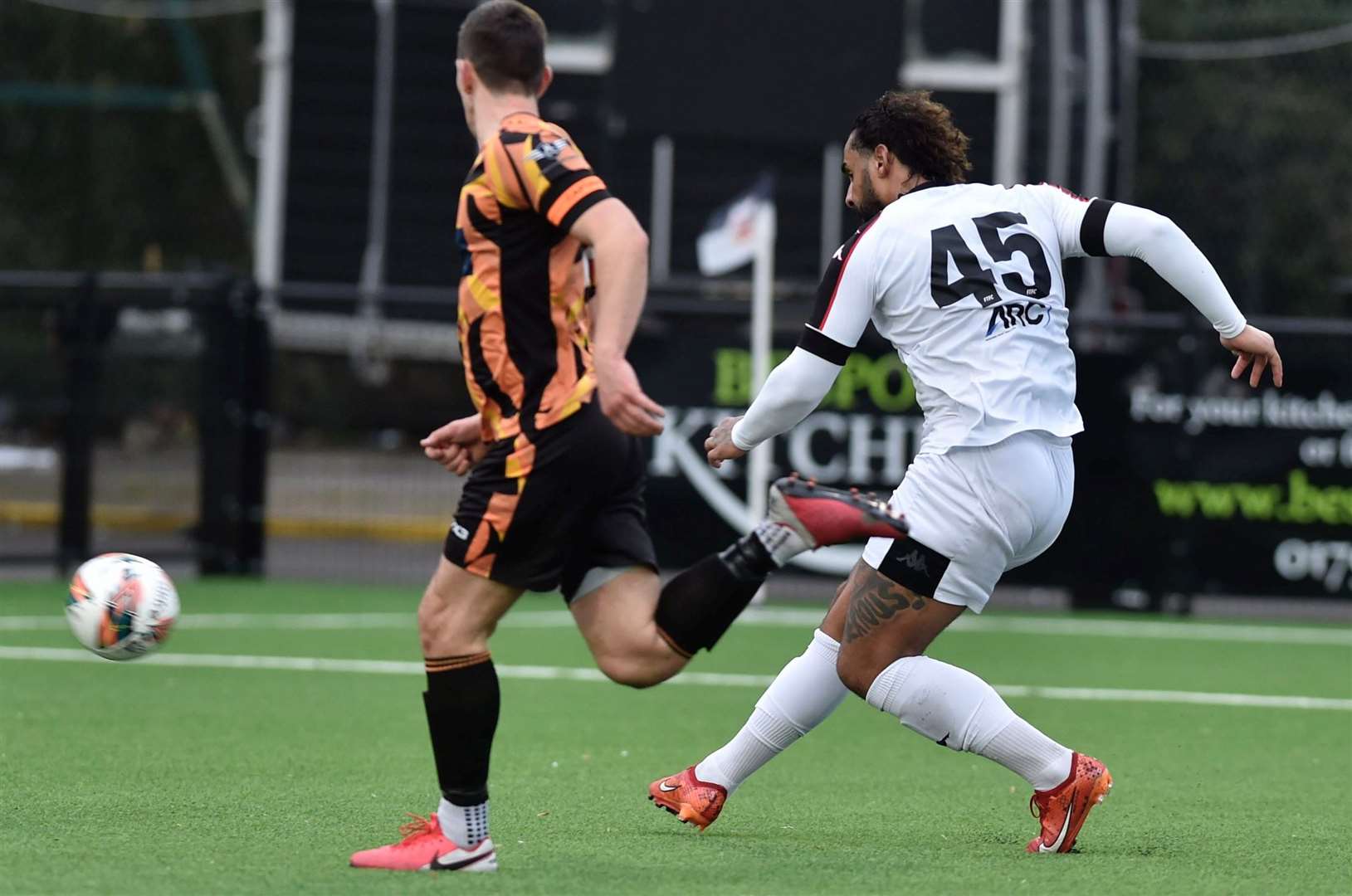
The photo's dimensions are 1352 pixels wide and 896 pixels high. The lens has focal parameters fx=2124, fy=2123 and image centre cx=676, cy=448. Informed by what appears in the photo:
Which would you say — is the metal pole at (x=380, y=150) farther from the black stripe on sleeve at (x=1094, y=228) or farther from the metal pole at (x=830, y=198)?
the black stripe on sleeve at (x=1094, y=228)

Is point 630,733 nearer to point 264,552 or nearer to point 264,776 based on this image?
point 264,776

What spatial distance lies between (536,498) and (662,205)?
9892 millimetres

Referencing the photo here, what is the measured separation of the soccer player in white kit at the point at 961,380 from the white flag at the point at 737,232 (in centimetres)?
687

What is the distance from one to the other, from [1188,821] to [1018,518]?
1318 millimetres

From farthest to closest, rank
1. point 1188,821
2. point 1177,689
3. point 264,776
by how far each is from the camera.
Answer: point 1177,689, point 264,776, point 1188,821

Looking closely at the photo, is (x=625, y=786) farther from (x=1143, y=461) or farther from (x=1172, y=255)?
(x=1143, y=461)

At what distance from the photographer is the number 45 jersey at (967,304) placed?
213 inches

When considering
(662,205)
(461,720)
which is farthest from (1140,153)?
(461,720)

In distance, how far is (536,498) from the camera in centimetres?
506

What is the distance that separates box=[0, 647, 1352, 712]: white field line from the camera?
920cm

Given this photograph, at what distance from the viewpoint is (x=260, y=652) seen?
33.9ft

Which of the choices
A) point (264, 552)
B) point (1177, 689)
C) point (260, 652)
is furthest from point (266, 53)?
point (1177, 689)

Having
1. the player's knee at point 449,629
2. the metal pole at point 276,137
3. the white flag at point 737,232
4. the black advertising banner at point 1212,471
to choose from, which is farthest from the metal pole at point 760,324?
the player's knee at point 449,629

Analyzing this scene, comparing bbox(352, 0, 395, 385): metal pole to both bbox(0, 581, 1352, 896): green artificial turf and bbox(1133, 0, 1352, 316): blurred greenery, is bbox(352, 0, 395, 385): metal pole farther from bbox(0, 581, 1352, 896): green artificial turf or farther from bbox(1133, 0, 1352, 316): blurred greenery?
bbox(1133, 0, 1352, 316): blurred greenery
